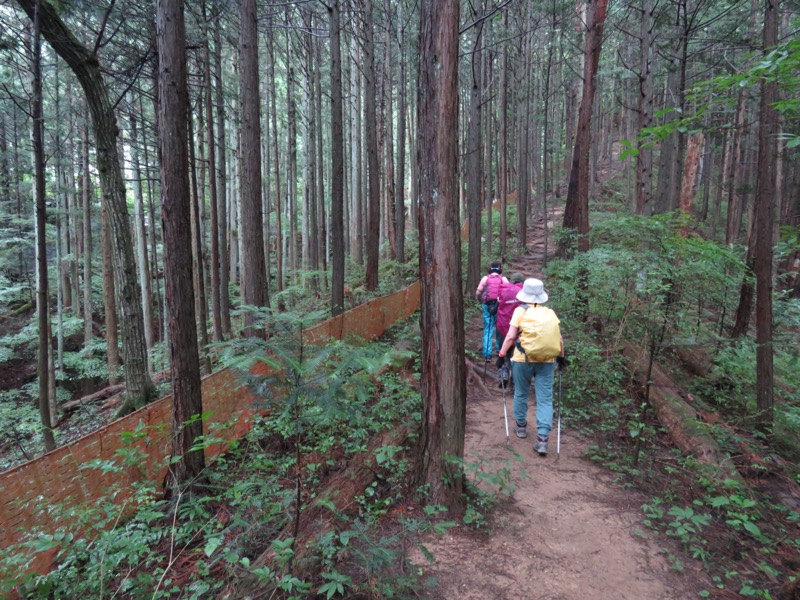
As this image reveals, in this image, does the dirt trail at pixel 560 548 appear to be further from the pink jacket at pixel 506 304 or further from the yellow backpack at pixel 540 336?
the pink jacket at pixel 506 304

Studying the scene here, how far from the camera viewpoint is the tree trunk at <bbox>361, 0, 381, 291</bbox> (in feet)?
A: 38.4

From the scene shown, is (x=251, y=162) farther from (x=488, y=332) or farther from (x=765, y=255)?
(x=765, y=255)

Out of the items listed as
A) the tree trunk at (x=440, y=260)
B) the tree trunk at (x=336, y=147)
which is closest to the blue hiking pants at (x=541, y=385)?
the tree trunk at (x=440, y=260)

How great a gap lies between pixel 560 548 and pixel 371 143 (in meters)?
11.3

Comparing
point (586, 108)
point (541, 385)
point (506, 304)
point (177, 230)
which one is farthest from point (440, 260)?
point (586, 108)

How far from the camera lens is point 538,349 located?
4.71 meters

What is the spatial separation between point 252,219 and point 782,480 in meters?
9.04

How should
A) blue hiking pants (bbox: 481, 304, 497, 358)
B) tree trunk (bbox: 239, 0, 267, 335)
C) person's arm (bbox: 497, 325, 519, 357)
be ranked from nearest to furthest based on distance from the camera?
person's arm (bbox: 497, 325, 519, 357) → tree trunk (bbox: 239, 0, 267, 335) → blue hiking pants (bbox: 481, 304, 497, 358)

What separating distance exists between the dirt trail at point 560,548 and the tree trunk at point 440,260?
50 cm

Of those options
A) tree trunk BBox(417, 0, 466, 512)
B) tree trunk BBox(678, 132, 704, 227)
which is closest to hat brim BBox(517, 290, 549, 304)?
tree trunk BBox(417, 0, 466, 512)

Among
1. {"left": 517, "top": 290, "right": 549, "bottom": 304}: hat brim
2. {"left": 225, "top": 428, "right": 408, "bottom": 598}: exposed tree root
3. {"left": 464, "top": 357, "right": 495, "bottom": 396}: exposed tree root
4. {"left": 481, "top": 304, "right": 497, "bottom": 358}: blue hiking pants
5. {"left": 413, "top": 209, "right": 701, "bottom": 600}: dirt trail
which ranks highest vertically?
{"left": 517, "top": 290, "right": 549, "bottom": 304}: hat brim

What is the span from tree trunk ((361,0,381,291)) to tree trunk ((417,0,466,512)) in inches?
353

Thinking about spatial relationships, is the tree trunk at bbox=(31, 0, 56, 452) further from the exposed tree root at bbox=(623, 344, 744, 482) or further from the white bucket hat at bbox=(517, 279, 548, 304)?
the exposed tree root at bbox=(623, 344, 744, 482)

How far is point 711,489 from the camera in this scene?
4.14m
